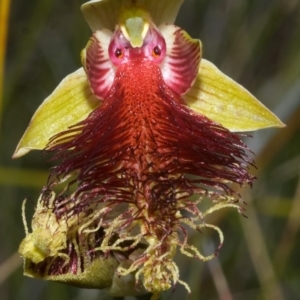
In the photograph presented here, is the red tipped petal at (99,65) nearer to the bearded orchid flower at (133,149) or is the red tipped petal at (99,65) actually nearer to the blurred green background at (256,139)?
the bearded orchid flower at (133,149)

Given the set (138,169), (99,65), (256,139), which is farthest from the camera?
(256,139)

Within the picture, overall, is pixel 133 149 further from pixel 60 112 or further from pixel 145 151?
pixel 60 112

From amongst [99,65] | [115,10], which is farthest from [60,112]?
[115,10]

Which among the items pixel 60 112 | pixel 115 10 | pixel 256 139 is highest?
pixel 115 10

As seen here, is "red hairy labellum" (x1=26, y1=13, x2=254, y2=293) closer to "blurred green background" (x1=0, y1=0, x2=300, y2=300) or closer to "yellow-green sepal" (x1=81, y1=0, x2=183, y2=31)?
"yellow-green sepal" (x1=81, y1=0, x2=183, y2=31)

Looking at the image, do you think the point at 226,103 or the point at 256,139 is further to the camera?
the point at 256,139

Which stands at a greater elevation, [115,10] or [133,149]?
[115,10]

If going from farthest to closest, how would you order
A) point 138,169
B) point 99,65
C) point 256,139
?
point 256,139
point 99,65
point 138,169
